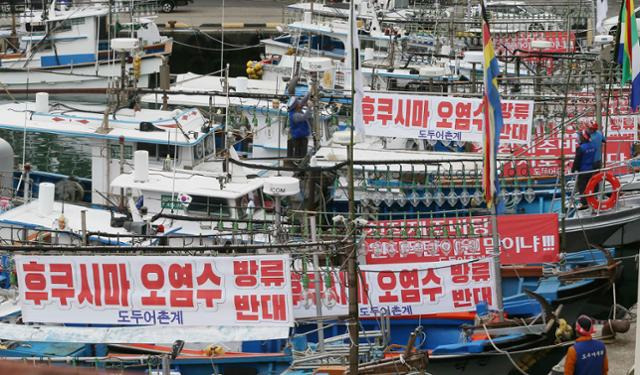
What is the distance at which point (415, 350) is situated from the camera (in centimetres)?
1348

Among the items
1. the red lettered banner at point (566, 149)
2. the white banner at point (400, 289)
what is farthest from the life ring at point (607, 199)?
the white banner at point (400, 289)

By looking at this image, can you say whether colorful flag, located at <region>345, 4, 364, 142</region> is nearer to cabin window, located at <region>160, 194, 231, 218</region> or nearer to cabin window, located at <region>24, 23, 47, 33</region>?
cabin window, located at <region>160, 194, 231, 218</region>

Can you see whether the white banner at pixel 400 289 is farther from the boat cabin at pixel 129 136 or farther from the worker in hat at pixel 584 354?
the boat cabin at pixel 129 136

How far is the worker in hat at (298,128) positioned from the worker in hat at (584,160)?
14.8ft

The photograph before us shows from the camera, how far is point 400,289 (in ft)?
44.0

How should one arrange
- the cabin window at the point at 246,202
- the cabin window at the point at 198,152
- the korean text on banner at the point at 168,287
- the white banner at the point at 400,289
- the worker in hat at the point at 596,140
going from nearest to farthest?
the korean text on banner at the point at 168,287 → the white banner at the point at 400,289 → the cabin window at the point at 246,202 → the worker in hat at the point at 596,140 → the cabin window at the point at 198,152

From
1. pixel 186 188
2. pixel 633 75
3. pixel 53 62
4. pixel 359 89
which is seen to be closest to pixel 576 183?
pixel 633 75

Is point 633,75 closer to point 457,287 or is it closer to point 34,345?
point 457,287

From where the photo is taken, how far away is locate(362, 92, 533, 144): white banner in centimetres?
1819

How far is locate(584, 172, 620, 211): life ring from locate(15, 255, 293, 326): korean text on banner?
25.9 ft

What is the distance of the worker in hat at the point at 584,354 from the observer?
11953mm

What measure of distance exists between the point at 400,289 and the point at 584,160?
6.24 metres

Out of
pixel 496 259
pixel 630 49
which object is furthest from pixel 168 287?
pixel 630 49

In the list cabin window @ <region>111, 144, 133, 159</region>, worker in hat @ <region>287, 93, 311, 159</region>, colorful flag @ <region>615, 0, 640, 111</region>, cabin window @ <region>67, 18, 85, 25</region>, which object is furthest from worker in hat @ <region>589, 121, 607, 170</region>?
cabin window @ <region>67, 18, 85, 25</region>
